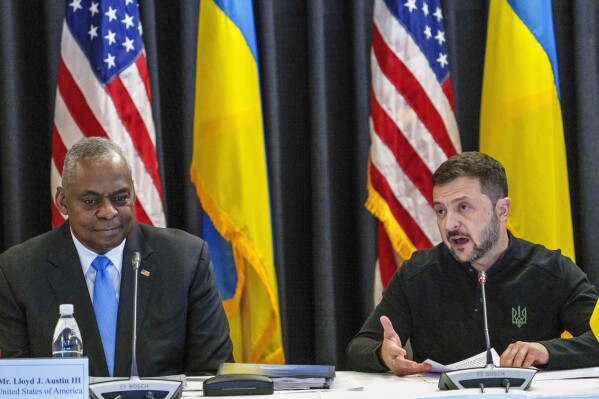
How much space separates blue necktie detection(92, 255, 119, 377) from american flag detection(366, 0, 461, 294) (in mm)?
1641

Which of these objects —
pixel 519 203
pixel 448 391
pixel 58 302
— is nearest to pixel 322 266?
pixel 519 203

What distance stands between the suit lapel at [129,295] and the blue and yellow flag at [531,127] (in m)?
2.01

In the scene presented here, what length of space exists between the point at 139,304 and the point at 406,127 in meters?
1.84

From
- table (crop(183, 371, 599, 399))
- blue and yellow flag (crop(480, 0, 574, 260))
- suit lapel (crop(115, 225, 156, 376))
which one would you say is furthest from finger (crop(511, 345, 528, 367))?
blue and yellow flag (crop(480, 0, 574, 260))

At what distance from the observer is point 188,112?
487 cm

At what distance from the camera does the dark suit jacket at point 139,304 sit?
333 cm

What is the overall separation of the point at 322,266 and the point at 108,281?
1.63 metres

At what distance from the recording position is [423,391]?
2.67 metres

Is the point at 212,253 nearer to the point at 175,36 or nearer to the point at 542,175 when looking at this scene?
the point at 175,36

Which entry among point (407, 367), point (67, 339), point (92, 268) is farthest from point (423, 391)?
point (92, 268)

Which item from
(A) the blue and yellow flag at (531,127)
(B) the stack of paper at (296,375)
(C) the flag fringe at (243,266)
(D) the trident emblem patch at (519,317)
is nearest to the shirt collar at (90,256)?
(B) the stack of paper at (296,375)

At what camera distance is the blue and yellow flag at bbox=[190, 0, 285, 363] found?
4.50 meters

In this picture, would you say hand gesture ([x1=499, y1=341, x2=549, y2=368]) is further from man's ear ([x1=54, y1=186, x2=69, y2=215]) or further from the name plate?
man's ear ([x1=54, y1=186, x2=69, y2=215])

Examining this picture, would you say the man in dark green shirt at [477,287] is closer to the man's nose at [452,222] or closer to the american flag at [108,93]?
the man's nose at [452,222]
